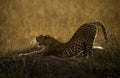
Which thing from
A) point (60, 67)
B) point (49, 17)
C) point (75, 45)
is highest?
point (49, 17)

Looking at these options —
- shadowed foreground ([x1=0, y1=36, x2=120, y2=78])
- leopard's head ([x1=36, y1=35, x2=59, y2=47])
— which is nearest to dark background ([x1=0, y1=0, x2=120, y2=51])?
leopard's head ([x1=36, y1=35, x2=59, y2=47])

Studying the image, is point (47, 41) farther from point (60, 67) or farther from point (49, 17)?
point (49, 17)

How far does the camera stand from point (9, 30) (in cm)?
930

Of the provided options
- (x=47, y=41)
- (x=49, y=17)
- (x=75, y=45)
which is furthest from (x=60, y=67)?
(x=49, y=17)

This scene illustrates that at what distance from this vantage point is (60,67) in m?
6.35

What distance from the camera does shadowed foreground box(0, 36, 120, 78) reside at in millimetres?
6160

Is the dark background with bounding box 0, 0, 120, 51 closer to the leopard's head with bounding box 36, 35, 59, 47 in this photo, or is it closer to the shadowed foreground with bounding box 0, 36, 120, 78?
the leopard's head with bounding box 36, 35, 59, 47

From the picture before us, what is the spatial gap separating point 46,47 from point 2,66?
3.34 feet

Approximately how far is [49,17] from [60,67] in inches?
139

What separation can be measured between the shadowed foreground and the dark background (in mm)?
2114

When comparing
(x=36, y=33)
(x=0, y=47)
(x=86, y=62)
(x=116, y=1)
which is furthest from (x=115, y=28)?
(x=86, y=62)

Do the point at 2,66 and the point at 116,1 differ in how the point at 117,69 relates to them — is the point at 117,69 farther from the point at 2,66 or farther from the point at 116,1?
the point at 116,1

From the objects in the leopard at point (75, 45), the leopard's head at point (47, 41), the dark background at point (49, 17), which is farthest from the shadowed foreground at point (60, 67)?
the dark background at point (49, 17)

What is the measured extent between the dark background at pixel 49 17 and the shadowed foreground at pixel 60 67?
2.11m
